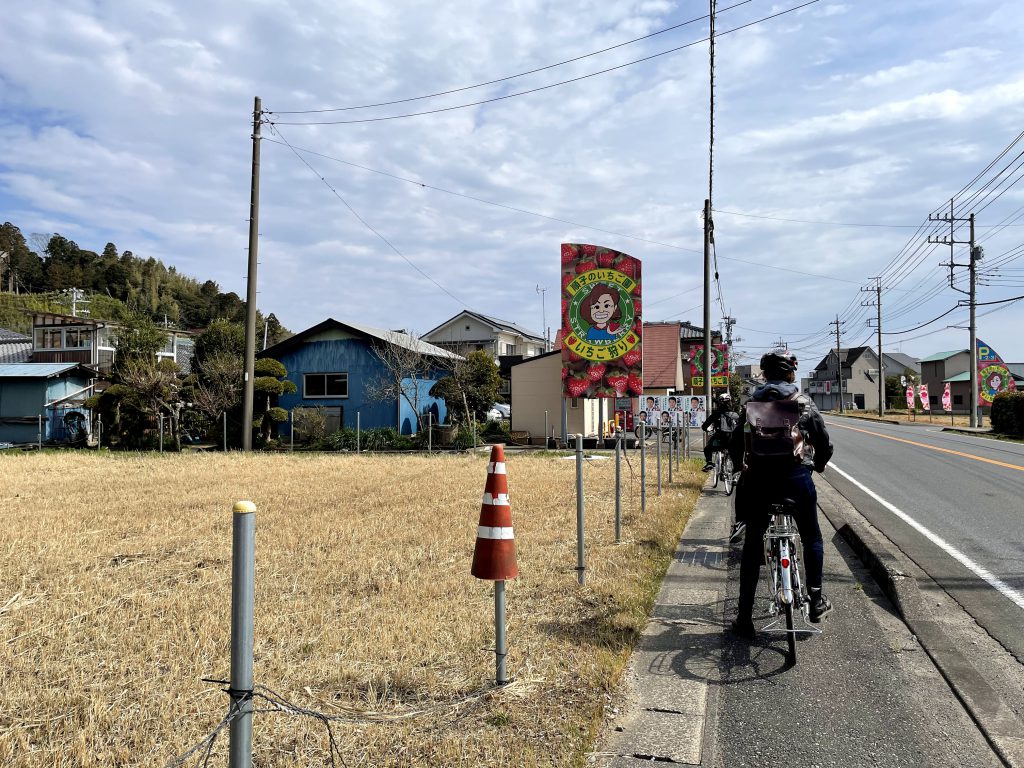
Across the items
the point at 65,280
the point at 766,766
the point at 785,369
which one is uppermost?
the point at 65,280

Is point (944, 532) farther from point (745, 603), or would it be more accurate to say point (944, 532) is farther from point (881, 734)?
point (881, 734)

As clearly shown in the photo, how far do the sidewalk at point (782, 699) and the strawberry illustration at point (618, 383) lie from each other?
767 cm

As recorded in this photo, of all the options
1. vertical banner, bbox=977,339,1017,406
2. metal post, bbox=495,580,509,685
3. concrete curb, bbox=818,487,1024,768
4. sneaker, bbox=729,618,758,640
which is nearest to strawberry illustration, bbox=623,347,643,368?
concrete curb, bbox=818,487,1024,768

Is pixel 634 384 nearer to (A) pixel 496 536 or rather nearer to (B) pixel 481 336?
(A) pixel 496 536

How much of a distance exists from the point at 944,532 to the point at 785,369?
468 cm

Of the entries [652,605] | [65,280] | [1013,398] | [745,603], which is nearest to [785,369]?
[745,603]

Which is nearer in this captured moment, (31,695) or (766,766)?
(766,766)

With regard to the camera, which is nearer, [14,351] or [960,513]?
[960,513]

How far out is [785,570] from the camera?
3936mm

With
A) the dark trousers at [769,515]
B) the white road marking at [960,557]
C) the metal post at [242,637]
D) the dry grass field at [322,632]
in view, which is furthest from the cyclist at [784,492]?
the metal post at [242,637]

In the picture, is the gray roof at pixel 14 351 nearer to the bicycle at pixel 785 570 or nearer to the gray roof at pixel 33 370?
the gray roof at pixel 33 370

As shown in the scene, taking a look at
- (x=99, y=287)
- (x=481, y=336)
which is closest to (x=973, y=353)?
(x=481, y=336)

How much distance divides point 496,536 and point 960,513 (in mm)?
7661

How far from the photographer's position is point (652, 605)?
15.8ft
